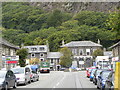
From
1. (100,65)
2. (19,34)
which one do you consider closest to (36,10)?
(19,34)

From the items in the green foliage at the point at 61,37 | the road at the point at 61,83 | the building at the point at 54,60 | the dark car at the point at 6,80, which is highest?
the green foliage at the point at 61,37

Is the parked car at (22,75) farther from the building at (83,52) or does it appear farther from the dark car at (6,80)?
the building at (83,52)

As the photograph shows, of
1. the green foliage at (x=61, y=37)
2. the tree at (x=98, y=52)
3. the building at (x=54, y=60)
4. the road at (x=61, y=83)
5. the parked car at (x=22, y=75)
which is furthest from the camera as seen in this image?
the green foliage at (x=61, y=37)

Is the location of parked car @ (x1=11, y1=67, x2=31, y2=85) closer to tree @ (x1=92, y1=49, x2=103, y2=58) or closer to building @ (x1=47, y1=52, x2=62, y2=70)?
tree @ (x1=92, y1=49, x2=103, y2=58)

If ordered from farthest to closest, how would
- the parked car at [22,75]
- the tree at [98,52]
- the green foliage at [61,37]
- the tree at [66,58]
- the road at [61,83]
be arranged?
the green foliage at [61,37]
the tree at [66,58]
the tree at [98,52]
the parked car at [22,75]
the road at [61,83]

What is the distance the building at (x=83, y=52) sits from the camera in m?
101

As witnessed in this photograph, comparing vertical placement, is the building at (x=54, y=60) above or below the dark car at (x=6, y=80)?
above

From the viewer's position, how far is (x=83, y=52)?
104 metres

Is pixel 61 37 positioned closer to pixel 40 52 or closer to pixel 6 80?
pixel 40 52

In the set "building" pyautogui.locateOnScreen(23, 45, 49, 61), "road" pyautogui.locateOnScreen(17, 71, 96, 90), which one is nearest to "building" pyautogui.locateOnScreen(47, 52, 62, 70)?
"building" pyautogui.locateOnScreen(23, 45, 49, 61)

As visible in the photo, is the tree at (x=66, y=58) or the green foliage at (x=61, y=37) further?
the green foliage at (x=61, y=37)

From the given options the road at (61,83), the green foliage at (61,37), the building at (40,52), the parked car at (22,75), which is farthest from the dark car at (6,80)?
the green foliage at (61,37)

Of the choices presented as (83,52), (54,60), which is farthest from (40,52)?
(83,52)

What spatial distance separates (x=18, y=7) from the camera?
198375 mm
